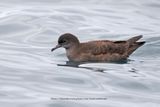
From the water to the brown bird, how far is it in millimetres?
249

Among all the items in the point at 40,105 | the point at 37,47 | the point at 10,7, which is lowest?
the point at 40,105

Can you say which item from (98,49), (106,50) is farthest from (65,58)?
(106,50)

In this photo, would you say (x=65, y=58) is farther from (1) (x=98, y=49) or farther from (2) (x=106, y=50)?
(2) (x=106, y=50)

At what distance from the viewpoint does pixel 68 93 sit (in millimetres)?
12078

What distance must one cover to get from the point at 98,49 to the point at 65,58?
2.88ft

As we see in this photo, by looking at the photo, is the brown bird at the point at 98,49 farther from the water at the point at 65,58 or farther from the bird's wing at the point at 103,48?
the water at the point at 65,58

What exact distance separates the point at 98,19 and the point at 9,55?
542 cm

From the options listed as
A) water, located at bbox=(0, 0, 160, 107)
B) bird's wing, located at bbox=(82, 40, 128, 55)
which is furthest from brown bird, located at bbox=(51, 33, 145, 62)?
water, located at bbox=(0, 0, 160, 107)

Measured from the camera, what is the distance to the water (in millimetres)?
11836

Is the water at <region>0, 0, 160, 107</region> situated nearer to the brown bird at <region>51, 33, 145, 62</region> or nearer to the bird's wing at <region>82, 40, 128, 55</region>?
the brown bird at <region>51, 33, 145, 62</region>

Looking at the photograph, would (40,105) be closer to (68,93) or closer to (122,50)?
(68,93)

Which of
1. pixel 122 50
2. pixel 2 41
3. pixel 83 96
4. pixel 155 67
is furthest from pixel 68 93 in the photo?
pixel 2 41

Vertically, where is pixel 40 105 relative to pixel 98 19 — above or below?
below

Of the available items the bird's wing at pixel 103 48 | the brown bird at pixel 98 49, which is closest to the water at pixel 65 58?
the brown bird at pixel 98 49
